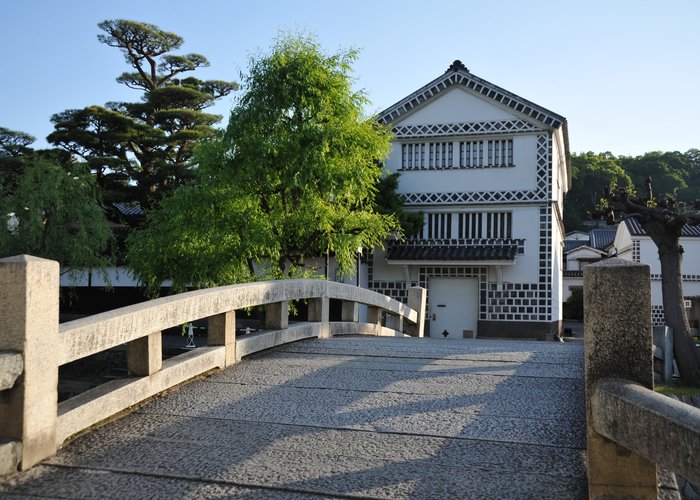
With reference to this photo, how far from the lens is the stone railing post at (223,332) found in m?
5.50

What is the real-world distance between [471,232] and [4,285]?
63.1ft

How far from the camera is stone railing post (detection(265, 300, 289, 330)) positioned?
272 inches

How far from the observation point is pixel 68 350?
3553 mm

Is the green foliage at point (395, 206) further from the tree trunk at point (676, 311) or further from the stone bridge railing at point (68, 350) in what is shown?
the stone bridge railing at point (68, 350)

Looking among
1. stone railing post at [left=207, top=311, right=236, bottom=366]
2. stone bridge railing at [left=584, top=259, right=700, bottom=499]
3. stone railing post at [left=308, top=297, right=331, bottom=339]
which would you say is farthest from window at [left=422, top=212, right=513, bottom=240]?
stone bridge railing at [left=584, top=259, right=700, bottom=499]

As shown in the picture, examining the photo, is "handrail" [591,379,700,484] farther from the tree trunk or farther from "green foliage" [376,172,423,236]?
"green foliage" [376,172,423,236]

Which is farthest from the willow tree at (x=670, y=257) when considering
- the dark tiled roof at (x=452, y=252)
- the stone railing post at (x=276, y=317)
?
the stone railing post at (x=276, y=317)

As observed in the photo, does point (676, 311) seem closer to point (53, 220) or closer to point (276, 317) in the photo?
point (276, 317)

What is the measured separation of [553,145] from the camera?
21141mm

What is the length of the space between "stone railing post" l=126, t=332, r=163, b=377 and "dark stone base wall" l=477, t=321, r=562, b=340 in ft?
58.4

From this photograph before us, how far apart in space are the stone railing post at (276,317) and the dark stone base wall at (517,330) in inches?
597

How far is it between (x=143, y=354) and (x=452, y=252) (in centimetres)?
1758

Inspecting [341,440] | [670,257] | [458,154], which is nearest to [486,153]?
[458,154]

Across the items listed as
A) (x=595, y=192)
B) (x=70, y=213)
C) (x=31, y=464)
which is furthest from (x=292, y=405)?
(x=595, y=192)
